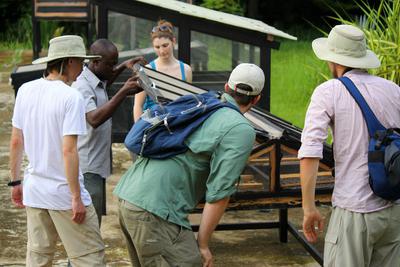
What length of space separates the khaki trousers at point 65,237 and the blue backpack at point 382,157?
1504 mm

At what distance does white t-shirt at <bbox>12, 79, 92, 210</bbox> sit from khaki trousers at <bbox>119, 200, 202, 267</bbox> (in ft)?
2.09

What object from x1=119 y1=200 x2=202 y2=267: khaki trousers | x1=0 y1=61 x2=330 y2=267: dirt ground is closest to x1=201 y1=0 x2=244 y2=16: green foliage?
x1=0 y1=61 x2=330 y2=267: dirt ground

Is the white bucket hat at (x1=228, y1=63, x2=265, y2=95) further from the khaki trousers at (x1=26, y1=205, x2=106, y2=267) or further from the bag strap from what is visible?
the khaki trousers at (x1=26, y1=205, x2=106, y2=267)

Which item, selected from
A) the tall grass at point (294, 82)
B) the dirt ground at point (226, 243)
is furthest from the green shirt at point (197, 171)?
the tall grass at point (294, 82)

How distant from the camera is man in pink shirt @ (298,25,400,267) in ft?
13.5

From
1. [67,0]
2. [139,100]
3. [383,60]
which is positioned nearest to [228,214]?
[139,100]

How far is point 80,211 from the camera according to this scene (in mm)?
4570

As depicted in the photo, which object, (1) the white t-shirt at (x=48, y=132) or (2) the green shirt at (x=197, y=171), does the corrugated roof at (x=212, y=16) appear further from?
(2) the green shirt at (x=197, y=171)

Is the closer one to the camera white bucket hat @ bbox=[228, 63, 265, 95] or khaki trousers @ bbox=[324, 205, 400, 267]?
white bucket hat @ bbox=[228, 63, 265, 95]

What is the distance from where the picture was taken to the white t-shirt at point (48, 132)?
4.53 metres

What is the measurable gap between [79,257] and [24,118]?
782mm

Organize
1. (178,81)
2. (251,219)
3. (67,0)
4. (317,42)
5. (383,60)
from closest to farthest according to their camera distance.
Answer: (317,42) < (178,81) < (251,219) < (383,60) < (67,0)

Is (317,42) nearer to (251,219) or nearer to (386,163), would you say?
(386,163)

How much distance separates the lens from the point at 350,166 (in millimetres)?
4180
